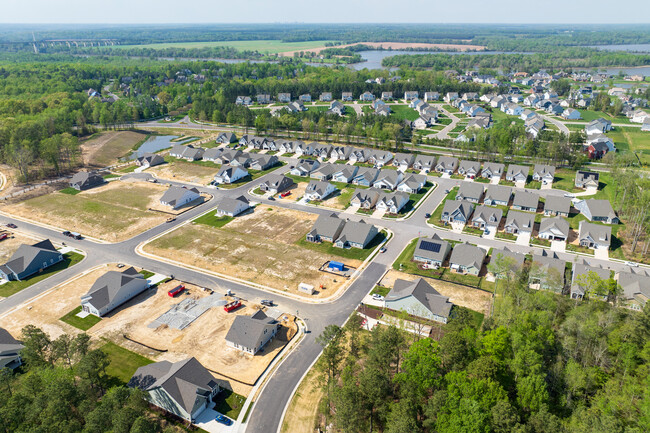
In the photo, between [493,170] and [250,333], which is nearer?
[250,333]

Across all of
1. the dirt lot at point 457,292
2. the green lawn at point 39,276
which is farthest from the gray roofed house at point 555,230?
the green lawn at point 39,276

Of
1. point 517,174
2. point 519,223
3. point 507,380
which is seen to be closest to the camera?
point 507,380

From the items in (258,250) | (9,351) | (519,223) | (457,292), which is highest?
(519,223)

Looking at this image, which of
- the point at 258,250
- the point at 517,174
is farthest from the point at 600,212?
the point at 258,250

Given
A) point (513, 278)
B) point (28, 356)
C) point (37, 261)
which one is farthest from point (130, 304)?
point (513, 278)

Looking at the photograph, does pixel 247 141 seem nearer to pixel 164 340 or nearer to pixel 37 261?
pixel 37 261

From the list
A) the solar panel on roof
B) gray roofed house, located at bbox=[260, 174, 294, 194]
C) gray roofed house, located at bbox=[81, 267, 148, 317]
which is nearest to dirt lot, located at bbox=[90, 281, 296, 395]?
gray roofed house, located at bbox=[81, 267, 148, 317]

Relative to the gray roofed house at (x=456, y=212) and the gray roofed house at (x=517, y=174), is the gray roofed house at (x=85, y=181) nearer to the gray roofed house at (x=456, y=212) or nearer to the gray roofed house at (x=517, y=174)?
the gray roofed house at (x=456, y=212)

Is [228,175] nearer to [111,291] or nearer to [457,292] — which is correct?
[111,291]
